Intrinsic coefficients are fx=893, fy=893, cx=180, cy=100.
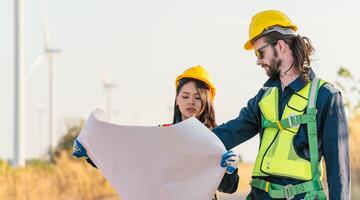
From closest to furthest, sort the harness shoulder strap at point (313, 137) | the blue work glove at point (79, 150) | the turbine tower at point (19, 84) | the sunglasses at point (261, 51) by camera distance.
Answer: the harness shoulder strap at point (313, 137) < the sunglasses at point (261, 51) < the blue work glove at point (79, 150) < the turbine tower at point (19, 84)

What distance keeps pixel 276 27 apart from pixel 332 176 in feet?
2.47

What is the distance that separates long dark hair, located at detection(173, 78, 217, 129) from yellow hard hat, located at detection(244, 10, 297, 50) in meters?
1.02

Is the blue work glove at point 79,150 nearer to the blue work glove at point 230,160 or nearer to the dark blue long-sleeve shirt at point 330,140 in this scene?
the blue work glove at point 230,160

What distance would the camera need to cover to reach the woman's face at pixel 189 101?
17.0 feet

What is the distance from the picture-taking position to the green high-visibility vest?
3941 millimetres

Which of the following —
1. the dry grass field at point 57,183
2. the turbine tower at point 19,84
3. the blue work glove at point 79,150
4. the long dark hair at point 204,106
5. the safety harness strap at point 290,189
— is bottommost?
the dry grass field at point 57,183

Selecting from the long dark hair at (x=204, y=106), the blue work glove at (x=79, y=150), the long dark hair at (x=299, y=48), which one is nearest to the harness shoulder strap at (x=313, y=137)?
the long dark hair at (x=299, y=48)

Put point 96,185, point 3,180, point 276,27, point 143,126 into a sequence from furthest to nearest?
point 96,185 < point 3,180 < point 276,27 < point 143,126

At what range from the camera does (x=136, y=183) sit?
13.2 feet

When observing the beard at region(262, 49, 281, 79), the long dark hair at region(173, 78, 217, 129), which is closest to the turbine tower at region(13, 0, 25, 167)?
the long dark hair at region(173, 78, 217, 129)

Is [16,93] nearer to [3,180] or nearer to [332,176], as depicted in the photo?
[3,180]

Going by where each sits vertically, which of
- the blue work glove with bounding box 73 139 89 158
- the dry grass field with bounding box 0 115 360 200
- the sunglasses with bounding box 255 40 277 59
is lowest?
the dry grass field with bounding box 0 115 360 200

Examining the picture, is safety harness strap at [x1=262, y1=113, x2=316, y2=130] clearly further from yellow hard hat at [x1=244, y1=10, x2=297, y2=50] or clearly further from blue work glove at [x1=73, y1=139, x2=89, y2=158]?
blue work glove at [x1=73, y1=139, x2=89, y2=158]

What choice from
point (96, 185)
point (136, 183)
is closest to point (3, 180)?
point (96, 185)
